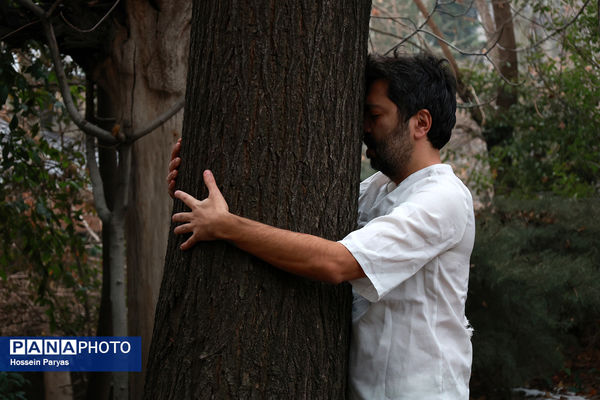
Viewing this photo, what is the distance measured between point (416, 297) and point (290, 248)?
1.71ft

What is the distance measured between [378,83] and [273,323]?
994mm

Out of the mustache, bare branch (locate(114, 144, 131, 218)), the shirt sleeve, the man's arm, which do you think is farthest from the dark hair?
bare branch (locate(114, 144, 131, 218))

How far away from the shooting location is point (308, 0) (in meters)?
2.30

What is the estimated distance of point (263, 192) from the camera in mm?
2219

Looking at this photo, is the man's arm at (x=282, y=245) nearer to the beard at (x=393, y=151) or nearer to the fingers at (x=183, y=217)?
the fingers at (x=183, y=217)

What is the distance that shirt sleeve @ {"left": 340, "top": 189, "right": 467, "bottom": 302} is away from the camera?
7.10 ft

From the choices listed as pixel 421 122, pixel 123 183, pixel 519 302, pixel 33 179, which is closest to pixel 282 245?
pixel 421 122

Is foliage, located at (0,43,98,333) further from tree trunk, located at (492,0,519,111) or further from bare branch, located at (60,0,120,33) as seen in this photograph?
tree trunk, located at (492,0,519,111)

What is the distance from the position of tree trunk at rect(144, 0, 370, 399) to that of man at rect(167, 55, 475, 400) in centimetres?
9

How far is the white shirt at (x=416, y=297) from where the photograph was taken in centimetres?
220

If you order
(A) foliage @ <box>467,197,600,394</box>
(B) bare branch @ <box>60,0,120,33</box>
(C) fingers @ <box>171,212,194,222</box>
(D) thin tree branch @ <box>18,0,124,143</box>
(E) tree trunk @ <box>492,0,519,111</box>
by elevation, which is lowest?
(A) foliage @ <box>467,197,600,394</box>

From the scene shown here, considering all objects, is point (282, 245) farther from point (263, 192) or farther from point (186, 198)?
point (186, 198)

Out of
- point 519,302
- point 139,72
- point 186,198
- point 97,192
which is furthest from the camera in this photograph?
point 519,302

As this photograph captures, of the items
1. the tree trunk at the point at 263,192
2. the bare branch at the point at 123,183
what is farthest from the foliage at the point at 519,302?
the tree trunk at the point at 263,192
